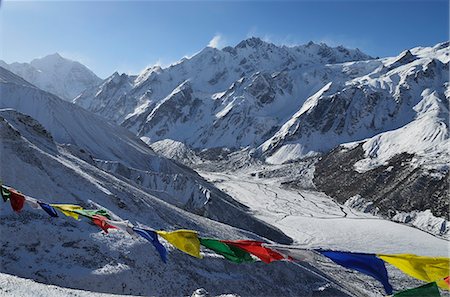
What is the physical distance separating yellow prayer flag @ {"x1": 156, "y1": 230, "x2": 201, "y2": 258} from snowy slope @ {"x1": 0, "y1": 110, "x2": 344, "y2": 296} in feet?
31.5

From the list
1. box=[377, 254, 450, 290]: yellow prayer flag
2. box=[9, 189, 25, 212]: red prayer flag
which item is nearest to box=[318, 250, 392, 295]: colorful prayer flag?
box=[377, 254, 450, 290]: yellow prayer flag

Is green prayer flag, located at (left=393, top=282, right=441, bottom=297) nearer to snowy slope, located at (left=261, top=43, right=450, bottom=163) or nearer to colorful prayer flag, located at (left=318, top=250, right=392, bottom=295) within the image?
colorful prayer flag, located at (left=318, top=250, right=392, bottom=295)

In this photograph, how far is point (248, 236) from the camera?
35.9 m

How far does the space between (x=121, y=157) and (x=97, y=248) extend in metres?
49.0

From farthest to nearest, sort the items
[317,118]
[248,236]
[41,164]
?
[317,118], [248,236], [41,164]

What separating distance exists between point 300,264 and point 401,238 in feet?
124

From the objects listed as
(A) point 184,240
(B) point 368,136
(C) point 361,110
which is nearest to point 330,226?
(A) point 184,240

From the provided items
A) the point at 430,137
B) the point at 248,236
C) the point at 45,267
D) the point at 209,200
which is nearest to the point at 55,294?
the point at 45,267

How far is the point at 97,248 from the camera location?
20.1 meters

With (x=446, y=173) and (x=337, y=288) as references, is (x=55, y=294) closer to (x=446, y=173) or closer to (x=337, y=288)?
(x=337, y=288)

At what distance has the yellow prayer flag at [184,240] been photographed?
9844 millimetres

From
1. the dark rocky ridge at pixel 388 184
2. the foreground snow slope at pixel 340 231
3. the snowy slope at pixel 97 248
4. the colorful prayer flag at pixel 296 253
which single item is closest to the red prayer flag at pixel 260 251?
the colorful prayer flag at pixel 296 253

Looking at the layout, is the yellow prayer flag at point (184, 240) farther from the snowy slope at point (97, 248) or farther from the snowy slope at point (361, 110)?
the snowy slope at point (361, 110)

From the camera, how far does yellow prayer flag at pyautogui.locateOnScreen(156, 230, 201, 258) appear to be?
984 cm
